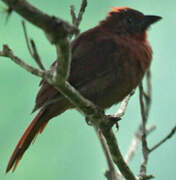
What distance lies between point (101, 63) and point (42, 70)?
1281mm

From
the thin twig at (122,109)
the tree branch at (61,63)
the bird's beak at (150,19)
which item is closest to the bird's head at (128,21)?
the bird's beak at (150,19)

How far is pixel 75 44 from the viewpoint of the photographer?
383 centimetres

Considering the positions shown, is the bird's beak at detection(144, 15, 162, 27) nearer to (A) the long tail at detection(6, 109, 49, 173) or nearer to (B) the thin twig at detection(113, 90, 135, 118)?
(B) the thin twig at detection(113, 90, 135, 118)

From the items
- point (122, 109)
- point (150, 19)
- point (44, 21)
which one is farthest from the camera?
point (150, 19)

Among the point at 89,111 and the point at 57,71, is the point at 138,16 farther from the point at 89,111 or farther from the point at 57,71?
the point at 57,71

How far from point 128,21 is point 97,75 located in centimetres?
90

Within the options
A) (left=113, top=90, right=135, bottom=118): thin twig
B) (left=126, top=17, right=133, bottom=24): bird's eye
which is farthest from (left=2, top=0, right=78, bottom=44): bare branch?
(left=126, top=17, right=133, bottom=24): bird's eye

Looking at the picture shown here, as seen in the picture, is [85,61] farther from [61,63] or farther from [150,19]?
[61,63]

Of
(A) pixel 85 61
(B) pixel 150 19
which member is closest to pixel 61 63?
(A) pixel 85 61

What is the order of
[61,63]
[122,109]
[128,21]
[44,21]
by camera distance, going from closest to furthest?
[44,21]
[61,63]
[122,109]
[128,21]

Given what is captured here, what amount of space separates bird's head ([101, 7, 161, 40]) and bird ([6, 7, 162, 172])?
7.8 inches

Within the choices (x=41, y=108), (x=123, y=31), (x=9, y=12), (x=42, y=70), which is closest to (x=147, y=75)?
(x=123, y=31)

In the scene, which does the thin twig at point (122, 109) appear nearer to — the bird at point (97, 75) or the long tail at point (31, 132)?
the bird at point (97, 75)

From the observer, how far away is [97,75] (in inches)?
142
